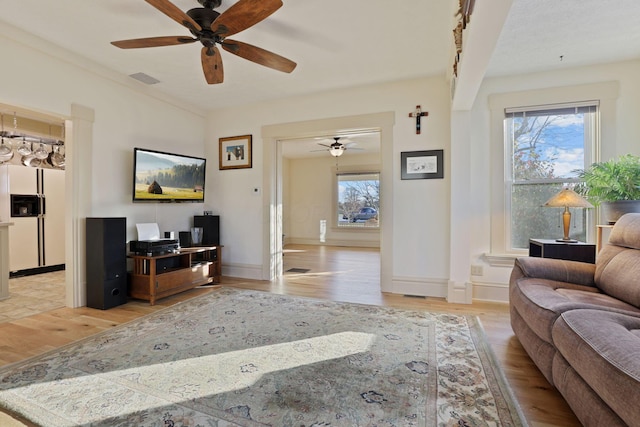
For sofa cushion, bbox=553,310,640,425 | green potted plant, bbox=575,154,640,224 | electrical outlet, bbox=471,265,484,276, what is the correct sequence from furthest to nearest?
electrical outlet, bbox=471,265,484,276
green potted plant, bbox=575,154,640,224
sofa cushion, bbox=553,310,640,425

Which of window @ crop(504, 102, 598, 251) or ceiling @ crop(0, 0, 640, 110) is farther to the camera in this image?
window @ crop(504, 102, 598, 251)

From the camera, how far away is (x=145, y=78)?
3.65 meters

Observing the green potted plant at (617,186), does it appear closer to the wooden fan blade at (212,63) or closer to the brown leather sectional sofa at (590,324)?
the brown leather sectional sofa at (590,324)

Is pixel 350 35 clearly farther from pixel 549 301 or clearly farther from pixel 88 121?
pixel 88 121

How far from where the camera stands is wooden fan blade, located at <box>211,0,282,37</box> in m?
1.84

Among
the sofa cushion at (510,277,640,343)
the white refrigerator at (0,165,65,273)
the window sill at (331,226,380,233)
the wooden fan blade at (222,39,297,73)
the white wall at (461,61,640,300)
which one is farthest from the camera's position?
the window sill at (331,226,380,233)

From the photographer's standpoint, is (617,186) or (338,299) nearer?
(617,186)

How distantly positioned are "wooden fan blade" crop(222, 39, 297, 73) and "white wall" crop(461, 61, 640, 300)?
2341mm

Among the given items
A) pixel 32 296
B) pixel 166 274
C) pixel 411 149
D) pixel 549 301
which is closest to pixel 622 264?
pixel 549 301

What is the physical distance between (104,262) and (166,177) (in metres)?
1.31

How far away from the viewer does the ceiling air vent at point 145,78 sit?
357 centimetres

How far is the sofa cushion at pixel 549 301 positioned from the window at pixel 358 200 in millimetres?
6063

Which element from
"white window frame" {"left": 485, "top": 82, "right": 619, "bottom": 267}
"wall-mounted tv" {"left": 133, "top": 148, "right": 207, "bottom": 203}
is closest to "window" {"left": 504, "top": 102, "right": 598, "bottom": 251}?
"white window frame" {"left": 485, "top": 82, "right": 619, "bottom": 267}

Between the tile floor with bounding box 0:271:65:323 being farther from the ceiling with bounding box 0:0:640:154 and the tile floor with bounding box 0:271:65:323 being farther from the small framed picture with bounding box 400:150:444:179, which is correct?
the small framed picture with bounding box 400:150:444:179
